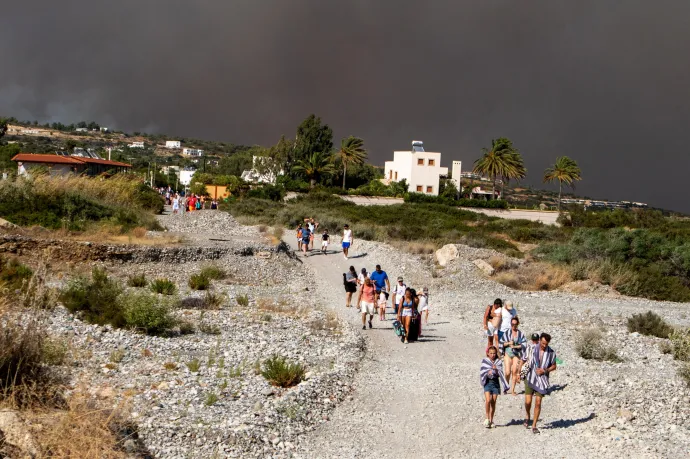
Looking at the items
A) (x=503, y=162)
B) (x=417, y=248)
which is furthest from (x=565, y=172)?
(x=417, y=248)

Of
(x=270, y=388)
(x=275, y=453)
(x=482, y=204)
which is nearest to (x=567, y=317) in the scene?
(x=270, y=388)

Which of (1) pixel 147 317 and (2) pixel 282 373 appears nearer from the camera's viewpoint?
(2) pixel 282 373

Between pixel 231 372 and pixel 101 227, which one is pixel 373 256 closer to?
pixel 101 227

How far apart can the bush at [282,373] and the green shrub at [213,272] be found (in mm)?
12865

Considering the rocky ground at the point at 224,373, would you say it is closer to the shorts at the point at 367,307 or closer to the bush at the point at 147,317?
the bush at the point at 147,317

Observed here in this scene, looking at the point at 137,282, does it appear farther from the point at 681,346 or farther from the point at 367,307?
the point at 681,346

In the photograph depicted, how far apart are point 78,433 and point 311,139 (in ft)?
265

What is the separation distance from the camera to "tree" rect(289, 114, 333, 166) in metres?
86.2

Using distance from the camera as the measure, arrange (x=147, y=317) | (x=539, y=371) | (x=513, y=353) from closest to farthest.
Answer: (x=539, y=371)
(x=513, y=353)
(x=147, y=317)

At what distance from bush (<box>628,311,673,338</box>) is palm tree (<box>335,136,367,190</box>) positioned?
63727 mm

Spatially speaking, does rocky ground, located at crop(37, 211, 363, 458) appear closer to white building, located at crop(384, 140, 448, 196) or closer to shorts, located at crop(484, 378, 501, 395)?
shorts, located at crop(484, 378, 501, 395)

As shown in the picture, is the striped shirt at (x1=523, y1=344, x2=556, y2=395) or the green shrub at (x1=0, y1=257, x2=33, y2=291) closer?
the striped shirt at (x1=523, y1=344, x2=556, y2=395)

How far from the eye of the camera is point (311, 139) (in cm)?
8688

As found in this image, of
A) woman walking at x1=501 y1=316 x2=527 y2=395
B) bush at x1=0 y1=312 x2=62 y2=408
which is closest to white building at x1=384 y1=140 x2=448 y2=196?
woman walking at x1=501 y1=316 x2=527 y2=395
